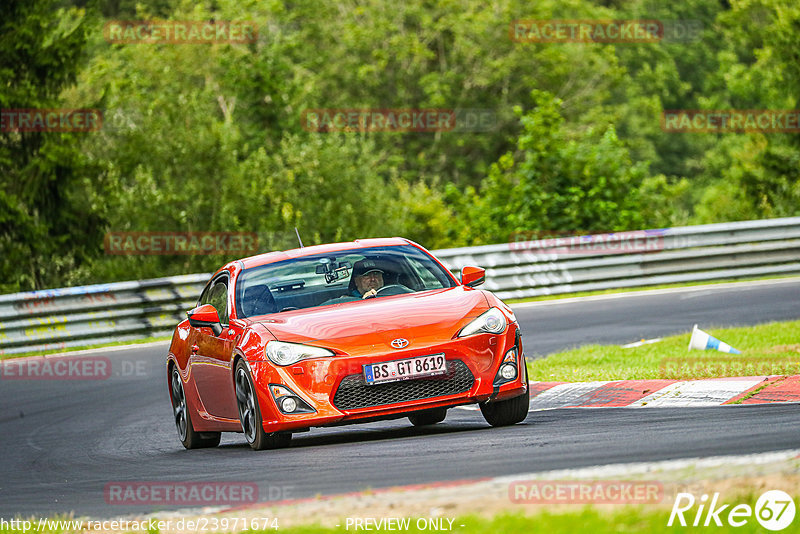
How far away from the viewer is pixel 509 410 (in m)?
9.05

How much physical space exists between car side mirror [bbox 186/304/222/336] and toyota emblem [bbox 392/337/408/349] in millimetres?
1695

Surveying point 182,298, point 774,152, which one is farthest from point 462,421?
point 774,152

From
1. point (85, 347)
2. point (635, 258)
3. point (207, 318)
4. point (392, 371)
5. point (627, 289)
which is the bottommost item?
point (85, 347)

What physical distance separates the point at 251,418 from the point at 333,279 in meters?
1.37

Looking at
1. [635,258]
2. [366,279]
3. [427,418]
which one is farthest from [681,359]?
[635,258]

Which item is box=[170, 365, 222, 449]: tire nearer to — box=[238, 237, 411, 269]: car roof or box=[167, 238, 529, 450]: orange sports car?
box=[167, 238, 529, 450]: orange sports car

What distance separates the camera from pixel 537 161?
28.4 metres

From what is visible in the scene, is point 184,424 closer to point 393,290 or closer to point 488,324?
point 393,290

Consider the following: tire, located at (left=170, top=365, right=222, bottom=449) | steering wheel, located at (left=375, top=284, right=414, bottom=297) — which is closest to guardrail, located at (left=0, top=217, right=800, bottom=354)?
tire, located at (left=170, top=365, right=222, bottom=449)

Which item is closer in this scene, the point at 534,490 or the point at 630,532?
the point at 630,532

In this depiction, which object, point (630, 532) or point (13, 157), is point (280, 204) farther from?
point (630, 532)

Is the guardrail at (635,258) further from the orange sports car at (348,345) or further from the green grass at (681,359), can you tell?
the orange sports car at (348,345)

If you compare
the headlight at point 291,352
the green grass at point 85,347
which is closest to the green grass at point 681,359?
the headlight at point 291,352

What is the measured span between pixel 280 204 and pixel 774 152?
40.2 feet
